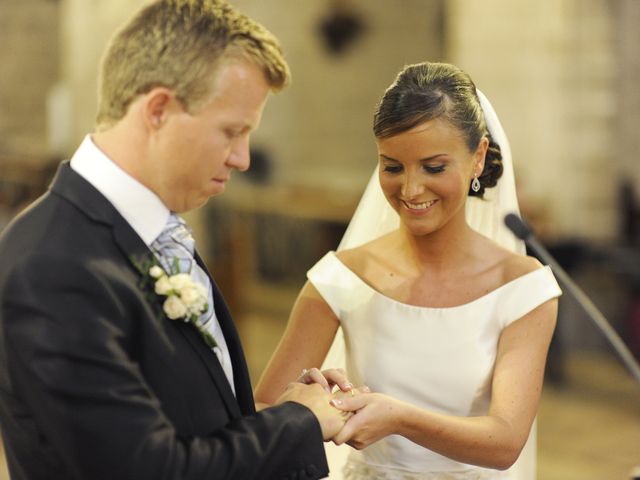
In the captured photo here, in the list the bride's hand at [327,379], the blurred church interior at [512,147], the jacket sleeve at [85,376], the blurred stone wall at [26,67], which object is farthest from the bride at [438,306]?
the blurred stone wall at [26,67]

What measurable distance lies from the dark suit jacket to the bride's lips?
2.02ft

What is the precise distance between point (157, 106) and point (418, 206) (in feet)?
2.56

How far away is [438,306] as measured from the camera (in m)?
2.38

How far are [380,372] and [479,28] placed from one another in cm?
545

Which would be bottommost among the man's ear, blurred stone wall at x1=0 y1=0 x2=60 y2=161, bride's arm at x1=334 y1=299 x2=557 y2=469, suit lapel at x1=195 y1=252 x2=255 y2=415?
bride's arm at x1=334 y1=299 x2=557 y2=469

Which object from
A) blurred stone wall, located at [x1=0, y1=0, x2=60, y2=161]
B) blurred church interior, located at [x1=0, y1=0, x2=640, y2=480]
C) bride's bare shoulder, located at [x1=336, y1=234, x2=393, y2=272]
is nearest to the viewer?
bride's bare shoulder, located at [x1=336, y1=234, x2=393, y2=272]

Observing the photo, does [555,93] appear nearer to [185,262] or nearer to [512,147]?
[512,147]

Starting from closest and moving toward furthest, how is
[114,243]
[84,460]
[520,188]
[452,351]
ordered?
[84,460] < [114,243] < [452,351] < [520,188]

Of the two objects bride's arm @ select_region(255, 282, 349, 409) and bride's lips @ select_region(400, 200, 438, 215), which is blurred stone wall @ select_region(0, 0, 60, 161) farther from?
bride's lips @ select_region(400, 200, 438, 215)

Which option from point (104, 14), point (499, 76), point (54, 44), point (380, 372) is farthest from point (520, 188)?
point (54, 44)

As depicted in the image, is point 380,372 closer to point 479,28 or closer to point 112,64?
point 112,64

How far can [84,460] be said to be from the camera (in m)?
1.54

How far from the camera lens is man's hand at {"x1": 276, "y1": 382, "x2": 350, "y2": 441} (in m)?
1.83

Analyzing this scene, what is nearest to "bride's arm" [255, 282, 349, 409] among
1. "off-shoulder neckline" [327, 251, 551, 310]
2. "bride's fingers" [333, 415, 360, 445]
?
"off-shoulder neckline" [327, 251, 551, 310]
